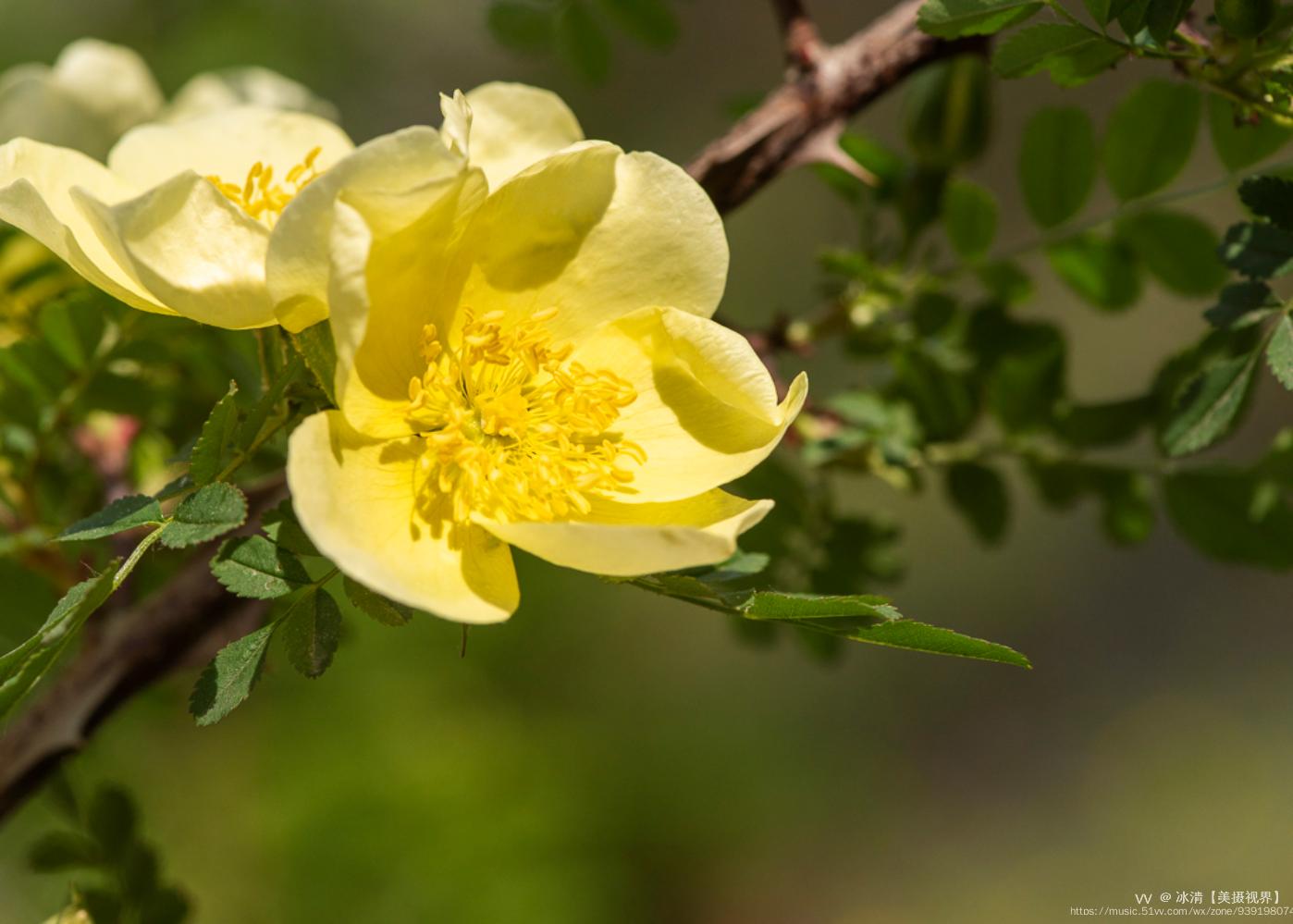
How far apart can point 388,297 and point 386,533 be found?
0.44 feet

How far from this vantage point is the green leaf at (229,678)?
0.56 meters

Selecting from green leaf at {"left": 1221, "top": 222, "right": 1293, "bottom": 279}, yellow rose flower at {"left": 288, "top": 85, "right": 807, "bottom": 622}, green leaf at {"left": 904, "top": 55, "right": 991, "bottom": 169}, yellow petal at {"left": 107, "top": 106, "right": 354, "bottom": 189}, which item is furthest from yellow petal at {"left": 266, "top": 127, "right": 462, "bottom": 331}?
green leaf at {"left": 904, "top": 55, "right": 991, "bottom": 169}

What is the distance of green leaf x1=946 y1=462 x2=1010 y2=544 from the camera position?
3.52 ft

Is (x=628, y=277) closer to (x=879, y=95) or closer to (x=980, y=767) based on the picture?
(x=879, y=95)

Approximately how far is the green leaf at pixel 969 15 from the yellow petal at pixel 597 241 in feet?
0.61

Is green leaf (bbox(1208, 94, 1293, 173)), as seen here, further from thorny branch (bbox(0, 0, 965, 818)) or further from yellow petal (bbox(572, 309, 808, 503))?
yellow petal (bbox(572, 309, 808, 503))

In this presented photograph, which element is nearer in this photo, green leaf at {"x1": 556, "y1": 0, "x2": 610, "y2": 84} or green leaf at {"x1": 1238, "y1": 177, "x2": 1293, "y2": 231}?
green leaf at {"x1": 1238, "y1": 177, "x2": 1293, "y2": 231}

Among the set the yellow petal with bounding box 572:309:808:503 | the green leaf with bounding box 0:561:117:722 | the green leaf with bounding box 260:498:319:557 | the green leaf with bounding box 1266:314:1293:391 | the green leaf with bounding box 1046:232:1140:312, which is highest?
the green leaf with bounding box 1046:232:1140:312

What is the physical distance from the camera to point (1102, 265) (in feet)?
3.35

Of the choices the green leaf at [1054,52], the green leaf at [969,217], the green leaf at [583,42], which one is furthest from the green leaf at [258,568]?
the green leaf at [583,42]

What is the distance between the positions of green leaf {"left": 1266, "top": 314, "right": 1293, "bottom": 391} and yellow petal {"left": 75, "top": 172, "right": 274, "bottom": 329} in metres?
0.59

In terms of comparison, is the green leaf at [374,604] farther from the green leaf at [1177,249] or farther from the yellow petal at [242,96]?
the green leaf at [1177,249]

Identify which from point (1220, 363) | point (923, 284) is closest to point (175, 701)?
point (923, 284)

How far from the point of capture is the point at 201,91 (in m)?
1.05
